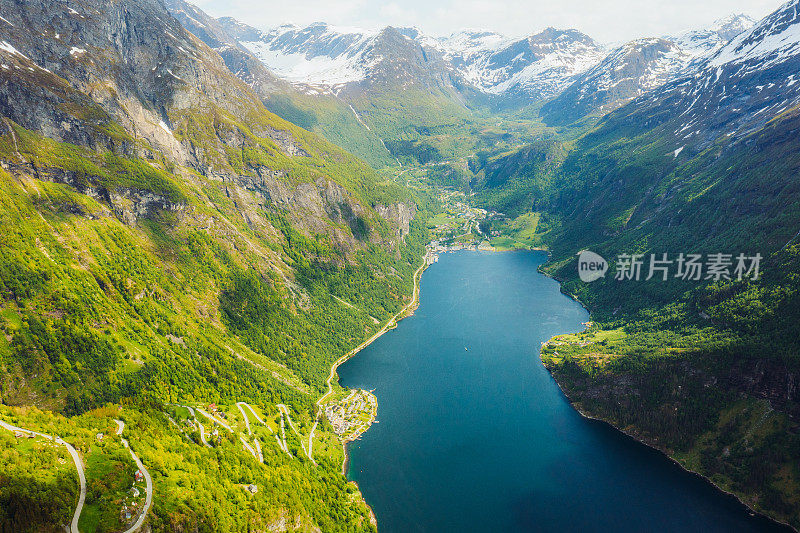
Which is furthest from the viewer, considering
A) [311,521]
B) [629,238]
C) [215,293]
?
[629,238]

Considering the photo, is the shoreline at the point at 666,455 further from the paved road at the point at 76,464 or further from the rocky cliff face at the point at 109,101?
the rocky cliff face at the point at 109,101

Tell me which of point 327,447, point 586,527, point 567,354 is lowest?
point 327,447

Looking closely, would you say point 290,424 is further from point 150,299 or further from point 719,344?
point 719,344

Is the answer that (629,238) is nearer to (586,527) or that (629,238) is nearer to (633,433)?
(633,433)

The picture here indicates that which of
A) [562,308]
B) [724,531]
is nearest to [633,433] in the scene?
[724,531]

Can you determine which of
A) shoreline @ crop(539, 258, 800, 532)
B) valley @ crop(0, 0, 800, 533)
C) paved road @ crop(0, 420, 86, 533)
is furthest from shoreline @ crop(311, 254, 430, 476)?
shoreline @ crop(539, 258, 800, 532)

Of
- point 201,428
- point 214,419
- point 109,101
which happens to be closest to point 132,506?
point 201,428

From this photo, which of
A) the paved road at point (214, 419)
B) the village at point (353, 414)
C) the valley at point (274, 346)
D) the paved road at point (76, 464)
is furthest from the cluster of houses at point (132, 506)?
the village at point (353, 414)
